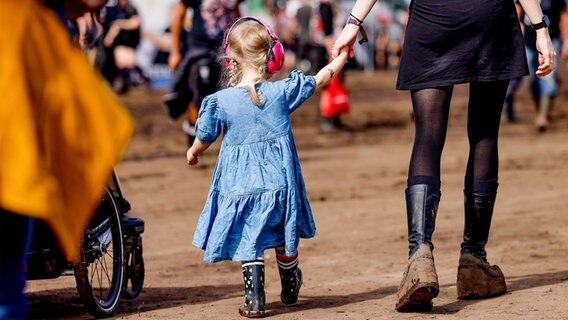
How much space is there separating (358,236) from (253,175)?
2.86m

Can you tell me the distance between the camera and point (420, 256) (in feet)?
18.1

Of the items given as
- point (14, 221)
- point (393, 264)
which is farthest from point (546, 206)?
point (14, 221)

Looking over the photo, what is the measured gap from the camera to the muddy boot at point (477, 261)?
19.6 ft

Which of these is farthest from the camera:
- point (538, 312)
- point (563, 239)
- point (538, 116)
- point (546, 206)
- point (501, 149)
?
point (538, 116)

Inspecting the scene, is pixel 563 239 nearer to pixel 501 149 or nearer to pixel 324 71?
pixel 324 71

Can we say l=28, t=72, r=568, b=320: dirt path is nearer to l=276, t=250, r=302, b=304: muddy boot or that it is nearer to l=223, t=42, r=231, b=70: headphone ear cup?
l=276, t=250, r=302, b=304: muddy boot

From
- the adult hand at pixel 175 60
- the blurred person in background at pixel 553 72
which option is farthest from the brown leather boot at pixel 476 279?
the blurred person in background at pixel 553 72

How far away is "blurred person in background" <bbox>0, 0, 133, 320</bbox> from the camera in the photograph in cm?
335

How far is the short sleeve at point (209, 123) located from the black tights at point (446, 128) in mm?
879

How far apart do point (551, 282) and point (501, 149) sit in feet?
26.3

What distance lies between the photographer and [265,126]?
582cm

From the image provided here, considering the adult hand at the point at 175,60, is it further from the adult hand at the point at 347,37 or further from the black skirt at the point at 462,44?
the black skirt at the point at 462,44

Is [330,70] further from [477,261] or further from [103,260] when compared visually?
[103,260]

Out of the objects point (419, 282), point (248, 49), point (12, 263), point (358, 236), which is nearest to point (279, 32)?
point (358, 236)
